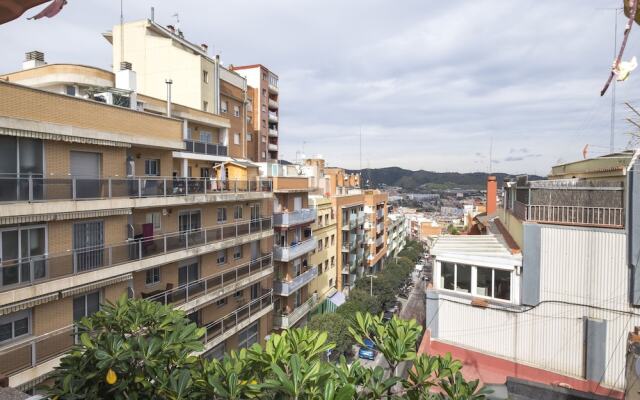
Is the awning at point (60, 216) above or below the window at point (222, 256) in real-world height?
above

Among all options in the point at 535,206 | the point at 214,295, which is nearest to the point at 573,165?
the point at 535,206

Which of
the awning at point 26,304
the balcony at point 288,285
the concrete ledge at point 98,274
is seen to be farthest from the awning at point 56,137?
the balcony at point 288,285

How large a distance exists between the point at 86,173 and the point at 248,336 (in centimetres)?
1279

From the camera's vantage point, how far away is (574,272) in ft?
31.7

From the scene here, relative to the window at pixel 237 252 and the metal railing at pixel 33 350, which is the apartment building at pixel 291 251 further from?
the metal railing at pixel 33 350

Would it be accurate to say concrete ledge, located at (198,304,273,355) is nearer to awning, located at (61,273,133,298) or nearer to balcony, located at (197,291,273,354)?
balcony, located at (197,291,273,354)

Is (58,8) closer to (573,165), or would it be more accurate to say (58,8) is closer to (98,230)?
(98,230)

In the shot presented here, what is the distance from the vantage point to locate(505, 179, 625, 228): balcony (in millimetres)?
9164

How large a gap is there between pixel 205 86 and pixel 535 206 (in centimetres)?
2063

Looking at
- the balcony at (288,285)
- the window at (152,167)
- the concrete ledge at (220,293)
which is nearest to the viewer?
the window at (152,167)

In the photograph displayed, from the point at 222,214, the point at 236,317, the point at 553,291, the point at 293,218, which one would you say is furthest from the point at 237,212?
the point at 553,291

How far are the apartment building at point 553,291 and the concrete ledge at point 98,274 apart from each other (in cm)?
971

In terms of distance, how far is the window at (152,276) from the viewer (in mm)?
14852

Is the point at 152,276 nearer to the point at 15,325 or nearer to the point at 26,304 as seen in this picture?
the point at 15,325
